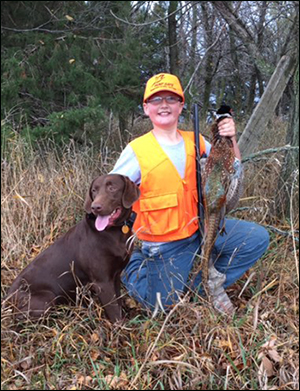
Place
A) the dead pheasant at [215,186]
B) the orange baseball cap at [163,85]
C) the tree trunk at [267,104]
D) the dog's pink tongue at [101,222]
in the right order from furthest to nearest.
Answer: the tree trunk at [267,104]
the orange baseball cap at [163,85]
the dead pheasant at [215,186]
the dog's pink tongue at [101,222]

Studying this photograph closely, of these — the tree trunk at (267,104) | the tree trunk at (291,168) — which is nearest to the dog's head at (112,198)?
the tree trunk at (291,168)

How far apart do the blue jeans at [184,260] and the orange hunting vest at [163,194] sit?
0.10 m

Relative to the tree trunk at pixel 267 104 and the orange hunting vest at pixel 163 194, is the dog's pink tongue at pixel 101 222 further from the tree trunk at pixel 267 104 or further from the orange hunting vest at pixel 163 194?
A: the tree trunk at pixel 267 104

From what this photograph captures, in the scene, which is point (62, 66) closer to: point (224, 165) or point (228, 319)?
point (224, 165)

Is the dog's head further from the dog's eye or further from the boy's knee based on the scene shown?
the boy's knee

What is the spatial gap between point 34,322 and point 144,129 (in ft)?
16.8

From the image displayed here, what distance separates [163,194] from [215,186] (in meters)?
0.36

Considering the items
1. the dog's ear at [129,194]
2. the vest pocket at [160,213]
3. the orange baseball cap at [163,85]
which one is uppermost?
the orange baseball cap at [163,85]

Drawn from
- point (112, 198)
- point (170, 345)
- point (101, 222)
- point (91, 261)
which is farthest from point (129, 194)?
point (170, 345)

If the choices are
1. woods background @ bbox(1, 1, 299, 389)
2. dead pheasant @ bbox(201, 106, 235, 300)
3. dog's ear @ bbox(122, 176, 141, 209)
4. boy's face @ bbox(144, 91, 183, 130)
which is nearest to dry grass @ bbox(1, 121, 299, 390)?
woods background @ bbox(1, 1, 299, 389)

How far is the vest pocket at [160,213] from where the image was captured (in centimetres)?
275

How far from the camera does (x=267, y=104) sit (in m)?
3.84

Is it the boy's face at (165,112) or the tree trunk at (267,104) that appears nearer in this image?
the boy's face at (165,112)

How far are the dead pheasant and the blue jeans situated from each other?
204 millimetres
